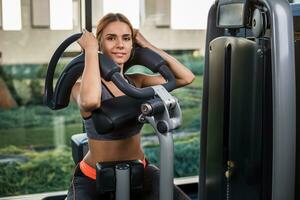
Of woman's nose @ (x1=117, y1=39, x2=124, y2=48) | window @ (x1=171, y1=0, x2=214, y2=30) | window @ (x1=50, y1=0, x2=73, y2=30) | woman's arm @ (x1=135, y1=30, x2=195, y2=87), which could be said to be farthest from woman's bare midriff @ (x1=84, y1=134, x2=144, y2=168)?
window @ (x1=171, y1=0, x2=214, y2=30)

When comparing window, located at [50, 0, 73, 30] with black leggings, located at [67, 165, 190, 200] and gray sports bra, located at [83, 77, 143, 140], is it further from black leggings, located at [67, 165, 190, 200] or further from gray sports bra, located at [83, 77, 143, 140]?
black leggings, located at [67, 165, 190, 200]

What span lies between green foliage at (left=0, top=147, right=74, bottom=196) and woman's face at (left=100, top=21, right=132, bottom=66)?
1470 millimetres

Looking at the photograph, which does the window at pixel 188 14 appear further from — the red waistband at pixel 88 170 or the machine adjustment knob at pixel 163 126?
the machine adjustment knob at pixel 163 126

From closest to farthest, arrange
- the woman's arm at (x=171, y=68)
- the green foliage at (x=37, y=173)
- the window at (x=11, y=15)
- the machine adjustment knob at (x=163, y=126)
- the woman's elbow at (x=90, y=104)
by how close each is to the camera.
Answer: the machine adjustment knob at (x=163, y=126) → the woman's elbow at (x=90, y=104) → the woman's arm at (x=171, y=68) → the window at (x=11, y=15) → the green foliage at (x=37, y=173)

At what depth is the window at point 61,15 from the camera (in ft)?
10.4

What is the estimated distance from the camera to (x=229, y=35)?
7.82 ft

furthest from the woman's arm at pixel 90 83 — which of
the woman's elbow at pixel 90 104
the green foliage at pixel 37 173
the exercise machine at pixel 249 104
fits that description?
the green foliage at pixel 37 173

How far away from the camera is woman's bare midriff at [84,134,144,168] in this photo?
2.30m

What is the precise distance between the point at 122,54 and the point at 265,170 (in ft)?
2.92

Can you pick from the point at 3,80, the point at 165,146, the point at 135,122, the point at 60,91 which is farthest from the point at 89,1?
the point at 165,146

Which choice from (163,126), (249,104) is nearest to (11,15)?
(163,126)

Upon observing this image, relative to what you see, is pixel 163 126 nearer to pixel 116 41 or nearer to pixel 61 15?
pixel 116 41

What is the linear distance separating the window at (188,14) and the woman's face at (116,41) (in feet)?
4.36

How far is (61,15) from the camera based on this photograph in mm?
3205
